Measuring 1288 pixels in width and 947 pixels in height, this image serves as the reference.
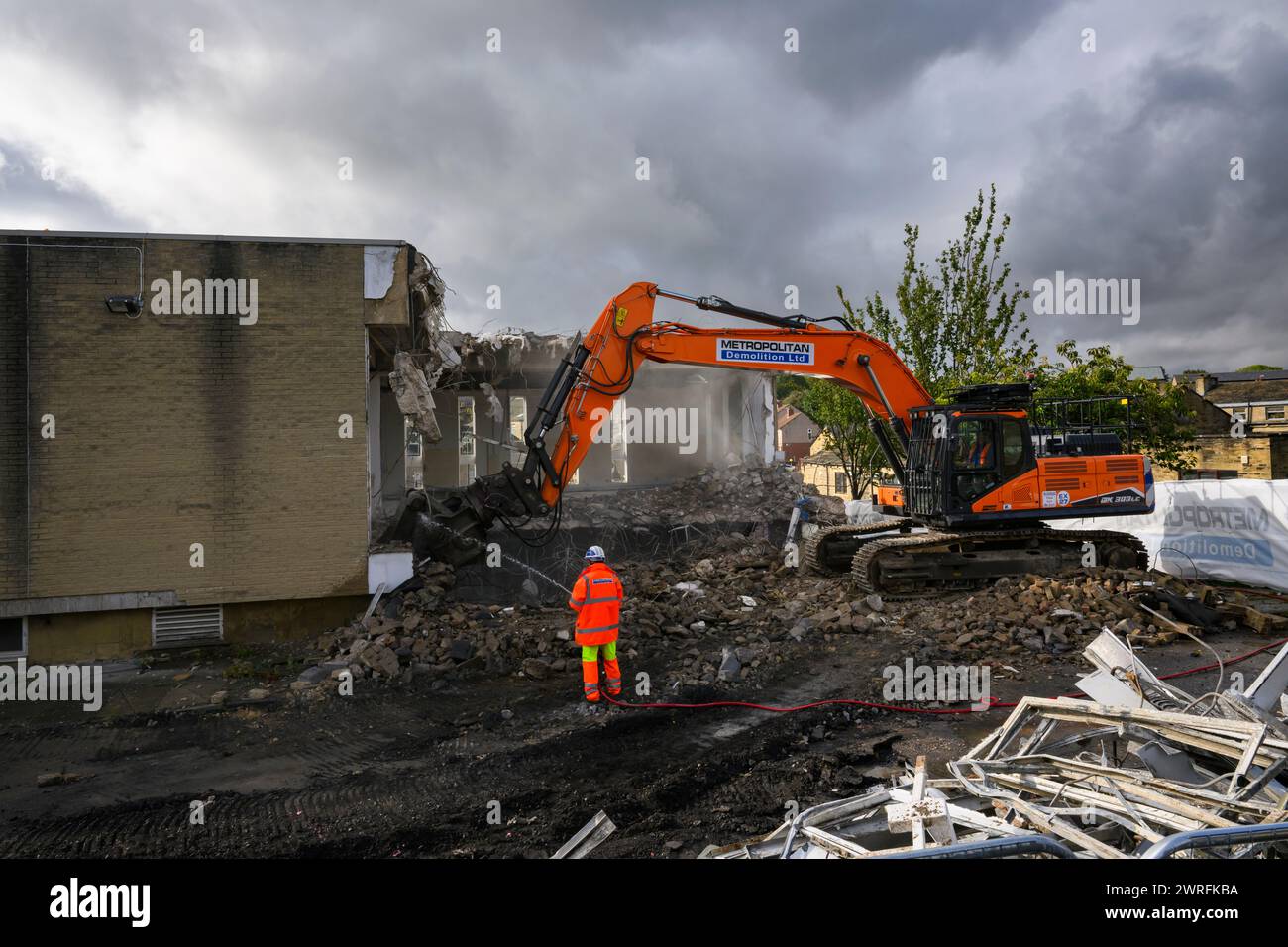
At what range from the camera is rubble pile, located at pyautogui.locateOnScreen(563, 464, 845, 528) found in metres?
15.5

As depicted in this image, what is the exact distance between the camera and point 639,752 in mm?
6137

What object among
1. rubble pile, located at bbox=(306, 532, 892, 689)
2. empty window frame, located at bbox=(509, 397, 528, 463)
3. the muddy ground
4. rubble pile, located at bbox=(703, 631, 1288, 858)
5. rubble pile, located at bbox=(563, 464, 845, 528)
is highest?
empty window frame, located at bbox=(509, 397, 528, 463)

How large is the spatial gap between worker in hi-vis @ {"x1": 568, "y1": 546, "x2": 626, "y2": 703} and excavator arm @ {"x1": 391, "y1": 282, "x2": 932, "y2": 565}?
6.74 ft

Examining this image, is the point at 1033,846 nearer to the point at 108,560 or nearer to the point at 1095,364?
the point at 108,560

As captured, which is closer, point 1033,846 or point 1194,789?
point 1033,846

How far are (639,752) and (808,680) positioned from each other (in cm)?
265

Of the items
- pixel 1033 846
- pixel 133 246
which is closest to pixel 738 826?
pixel 1033 846

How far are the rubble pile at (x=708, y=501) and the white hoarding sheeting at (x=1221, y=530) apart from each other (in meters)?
6.15

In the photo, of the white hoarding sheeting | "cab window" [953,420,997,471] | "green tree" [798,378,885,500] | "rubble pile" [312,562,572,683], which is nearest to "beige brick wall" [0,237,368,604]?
"rubble pile" [312,562,572,683]

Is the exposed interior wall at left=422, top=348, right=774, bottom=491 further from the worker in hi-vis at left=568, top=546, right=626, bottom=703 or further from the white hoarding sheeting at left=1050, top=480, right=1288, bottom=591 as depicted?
the worker in hi-vis at left=568, top=546, right=626, bottom=703

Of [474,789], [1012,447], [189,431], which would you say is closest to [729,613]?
[1012,447]

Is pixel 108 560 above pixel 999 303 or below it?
below

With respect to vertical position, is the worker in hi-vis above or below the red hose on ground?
above

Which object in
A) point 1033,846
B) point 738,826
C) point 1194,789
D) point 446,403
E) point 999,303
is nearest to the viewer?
point 1033,846
